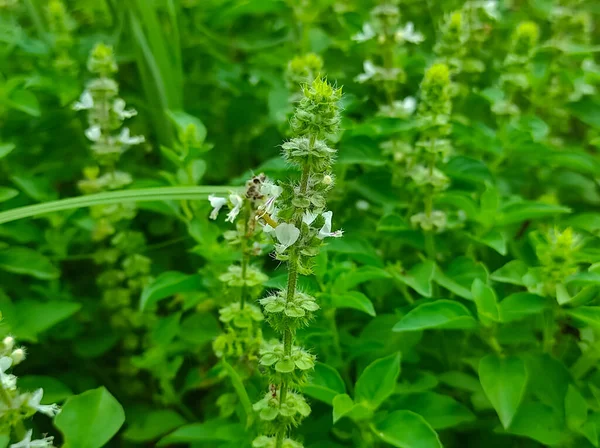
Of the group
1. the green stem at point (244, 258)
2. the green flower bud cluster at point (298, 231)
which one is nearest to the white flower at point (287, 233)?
the green flower bud cluster at point (298, 231)

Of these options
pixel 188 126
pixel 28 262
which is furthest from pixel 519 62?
pixel 28 262

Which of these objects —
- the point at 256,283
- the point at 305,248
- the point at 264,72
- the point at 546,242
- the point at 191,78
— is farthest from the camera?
the point at 191,78

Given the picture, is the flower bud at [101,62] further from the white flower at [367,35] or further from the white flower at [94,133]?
the white flower at [367,35]

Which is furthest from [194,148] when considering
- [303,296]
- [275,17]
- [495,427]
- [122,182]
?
[275,17]

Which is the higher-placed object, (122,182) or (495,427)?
(122,182)

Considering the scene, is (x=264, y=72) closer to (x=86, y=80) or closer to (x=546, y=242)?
(x=86, y=80)

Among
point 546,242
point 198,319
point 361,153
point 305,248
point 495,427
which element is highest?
point 305,248

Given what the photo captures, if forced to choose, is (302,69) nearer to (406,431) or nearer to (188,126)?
(188,126)

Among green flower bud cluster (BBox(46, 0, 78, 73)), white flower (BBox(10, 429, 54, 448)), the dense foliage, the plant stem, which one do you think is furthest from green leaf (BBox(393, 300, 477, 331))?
green flower bud cluster (BBox(46, 0, 78, 73))
